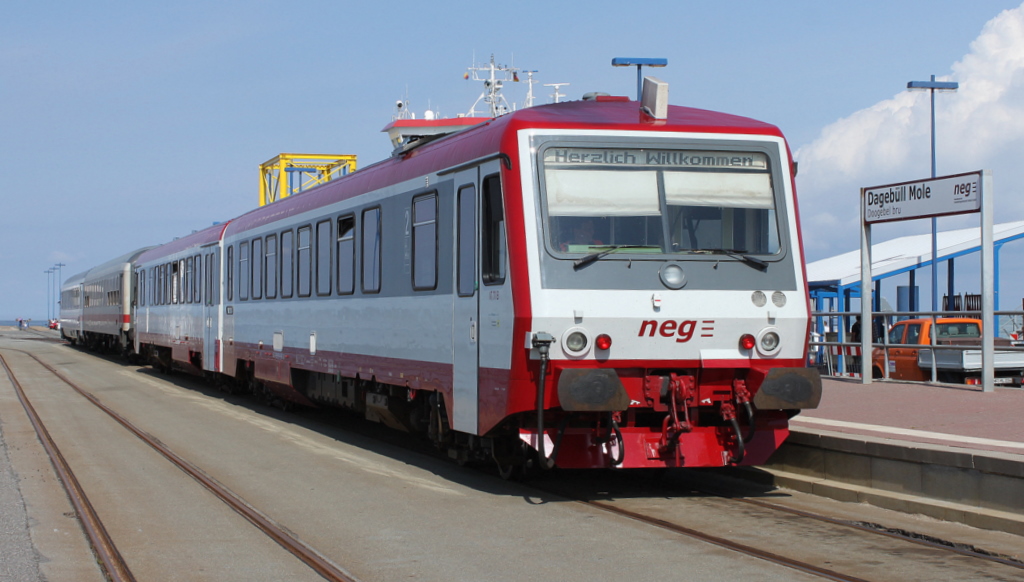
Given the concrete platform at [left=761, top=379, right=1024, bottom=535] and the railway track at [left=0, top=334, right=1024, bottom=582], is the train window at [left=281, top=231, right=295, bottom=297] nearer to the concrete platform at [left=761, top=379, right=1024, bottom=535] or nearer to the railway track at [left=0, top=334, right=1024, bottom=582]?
the railway track at [left=0, top=334, right=1024, bottom=582]

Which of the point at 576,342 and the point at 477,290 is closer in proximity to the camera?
the point at 576,342

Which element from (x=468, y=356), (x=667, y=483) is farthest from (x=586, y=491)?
(x=468, y=356)

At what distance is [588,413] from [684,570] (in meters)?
2.60

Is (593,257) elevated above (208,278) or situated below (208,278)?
below

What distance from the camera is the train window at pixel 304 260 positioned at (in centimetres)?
1530

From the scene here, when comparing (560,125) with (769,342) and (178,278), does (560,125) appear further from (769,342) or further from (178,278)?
(178,278)

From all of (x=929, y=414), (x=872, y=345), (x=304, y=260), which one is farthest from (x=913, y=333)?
(x=304, y=260)

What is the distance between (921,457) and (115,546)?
607 centimetres

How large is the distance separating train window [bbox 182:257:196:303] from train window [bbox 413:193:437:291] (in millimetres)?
13319

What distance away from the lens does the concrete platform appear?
827cm

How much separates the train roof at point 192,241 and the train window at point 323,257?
22.7 ft

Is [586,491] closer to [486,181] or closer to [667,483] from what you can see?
[667,483]

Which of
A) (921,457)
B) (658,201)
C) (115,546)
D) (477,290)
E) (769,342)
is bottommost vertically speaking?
(115,546)

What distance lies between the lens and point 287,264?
16.4 metres
